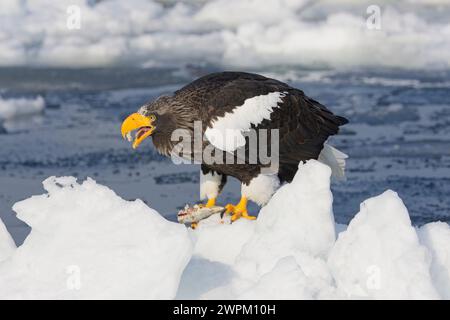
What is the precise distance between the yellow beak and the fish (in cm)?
59

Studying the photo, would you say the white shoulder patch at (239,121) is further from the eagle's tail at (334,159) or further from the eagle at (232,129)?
the eagle's tail at (334,159)

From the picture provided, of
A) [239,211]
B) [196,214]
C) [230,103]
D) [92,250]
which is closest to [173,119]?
[230,103]

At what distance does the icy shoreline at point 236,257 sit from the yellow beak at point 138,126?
1277 millimetres

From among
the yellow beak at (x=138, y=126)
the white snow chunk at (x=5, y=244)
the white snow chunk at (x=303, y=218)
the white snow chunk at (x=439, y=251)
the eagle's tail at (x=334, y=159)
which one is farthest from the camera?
the eagle's tail at (x=334, y=159)

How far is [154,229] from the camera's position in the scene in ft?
16.2

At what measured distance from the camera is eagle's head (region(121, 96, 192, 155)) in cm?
673

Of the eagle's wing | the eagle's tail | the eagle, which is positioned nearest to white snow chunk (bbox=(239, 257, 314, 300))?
the eagle

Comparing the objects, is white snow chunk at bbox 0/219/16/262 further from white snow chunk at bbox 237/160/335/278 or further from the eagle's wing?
the eagle's wing

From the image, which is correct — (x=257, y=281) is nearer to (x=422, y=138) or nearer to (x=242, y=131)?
(x=242, y=131)

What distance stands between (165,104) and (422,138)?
13.3 m

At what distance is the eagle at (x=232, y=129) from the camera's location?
669 centimetres

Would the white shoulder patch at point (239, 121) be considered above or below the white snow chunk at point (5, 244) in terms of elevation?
above

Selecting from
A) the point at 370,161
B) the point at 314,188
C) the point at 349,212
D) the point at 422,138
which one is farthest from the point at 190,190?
the point at 314,188

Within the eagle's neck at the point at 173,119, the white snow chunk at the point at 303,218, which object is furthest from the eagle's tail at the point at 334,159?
the white snow chunk at the point at 303,218
